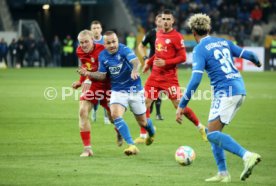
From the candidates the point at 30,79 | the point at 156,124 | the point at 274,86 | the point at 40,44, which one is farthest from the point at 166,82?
the point at 40,44

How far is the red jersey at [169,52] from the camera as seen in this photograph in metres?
15.3

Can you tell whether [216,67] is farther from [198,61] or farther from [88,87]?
[88,87]

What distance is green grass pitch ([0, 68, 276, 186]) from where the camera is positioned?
34.4 feet

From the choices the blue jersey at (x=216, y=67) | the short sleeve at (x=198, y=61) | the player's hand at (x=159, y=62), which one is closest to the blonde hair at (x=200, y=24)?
the blue jersey at (x=216, y=67)

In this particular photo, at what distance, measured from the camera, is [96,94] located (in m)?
13.2

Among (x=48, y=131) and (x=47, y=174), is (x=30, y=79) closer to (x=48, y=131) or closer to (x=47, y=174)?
(x=48, y=131)

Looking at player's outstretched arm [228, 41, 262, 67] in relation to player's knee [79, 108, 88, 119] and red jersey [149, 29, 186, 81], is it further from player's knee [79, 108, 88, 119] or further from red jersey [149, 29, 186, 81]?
red jersey [149, 29, 186, 81]

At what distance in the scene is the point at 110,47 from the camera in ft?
40.9

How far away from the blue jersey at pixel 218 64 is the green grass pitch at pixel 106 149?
4.10 feet

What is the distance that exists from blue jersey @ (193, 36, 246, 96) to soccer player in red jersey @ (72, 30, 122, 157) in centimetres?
330

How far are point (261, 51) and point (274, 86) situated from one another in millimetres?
12589

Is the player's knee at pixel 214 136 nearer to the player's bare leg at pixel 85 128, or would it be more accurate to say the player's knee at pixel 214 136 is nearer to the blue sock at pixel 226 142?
the blue sock at pixel 226 142

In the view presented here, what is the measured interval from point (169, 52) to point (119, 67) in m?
2.94

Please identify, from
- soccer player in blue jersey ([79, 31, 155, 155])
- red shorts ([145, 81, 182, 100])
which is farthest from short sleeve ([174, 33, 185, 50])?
soccer player in blue jersey ([79, 31, 155, 155])
